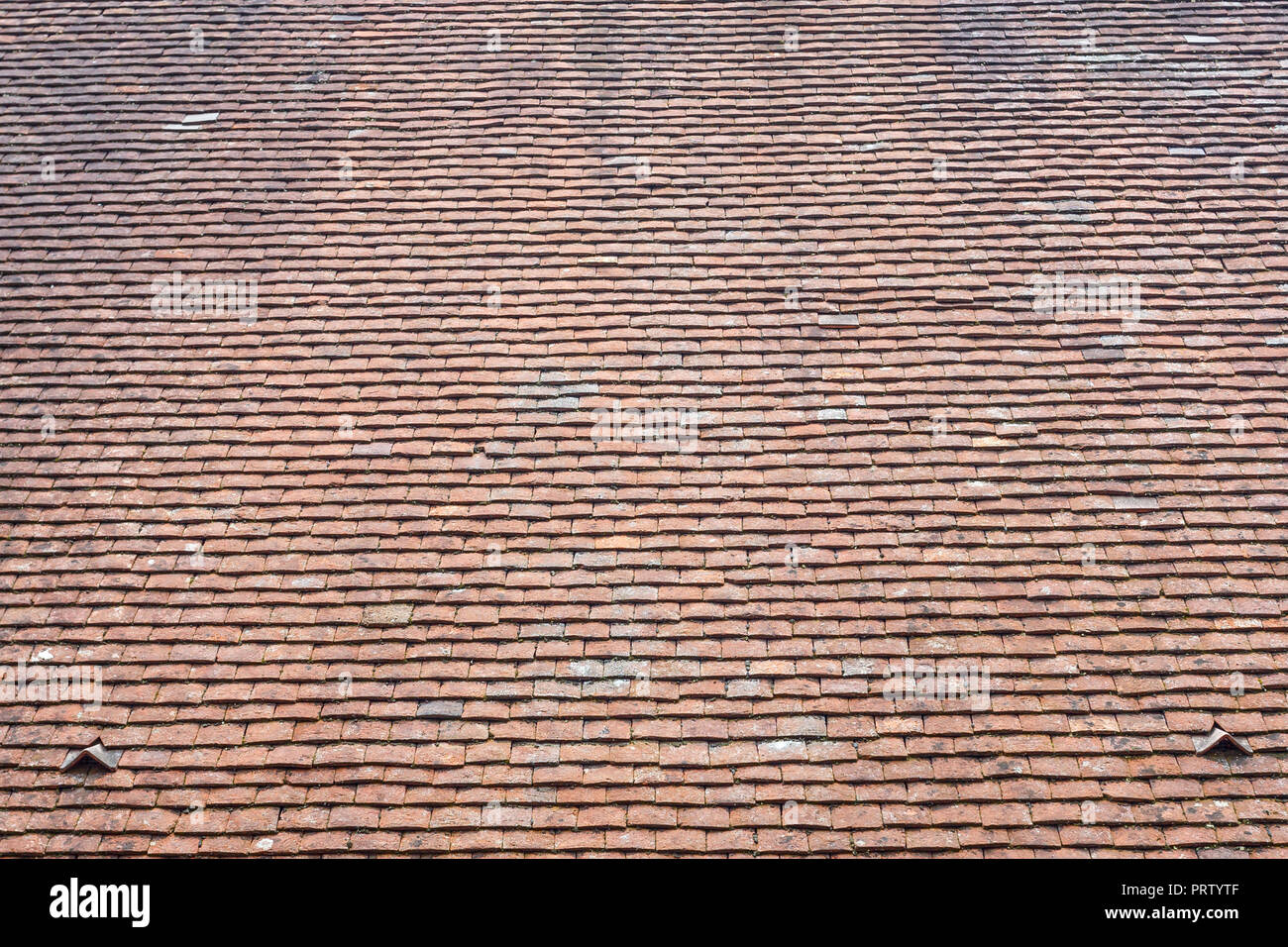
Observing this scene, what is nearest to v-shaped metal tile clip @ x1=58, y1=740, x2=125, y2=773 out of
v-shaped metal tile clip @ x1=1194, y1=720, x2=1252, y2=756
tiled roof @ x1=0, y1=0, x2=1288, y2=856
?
tiled roof @ x1=0, y1=0, x2=1288, y2=856

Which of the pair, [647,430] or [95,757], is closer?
[95,757]

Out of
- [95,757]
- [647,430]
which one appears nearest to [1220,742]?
[647,430]

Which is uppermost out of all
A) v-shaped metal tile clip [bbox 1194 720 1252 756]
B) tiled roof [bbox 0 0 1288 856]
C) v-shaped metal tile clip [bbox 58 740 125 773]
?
tiled roof [bbox 0 0 1288 856]

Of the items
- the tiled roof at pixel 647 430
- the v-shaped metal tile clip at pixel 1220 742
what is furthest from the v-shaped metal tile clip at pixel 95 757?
the v-shaped metal tile clip at pixel 1220 742

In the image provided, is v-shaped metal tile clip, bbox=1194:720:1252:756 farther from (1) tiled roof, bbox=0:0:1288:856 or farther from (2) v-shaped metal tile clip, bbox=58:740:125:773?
(2) v-shaped metal tile clip, bbox=58:740:125:773

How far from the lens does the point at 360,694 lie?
196 inches

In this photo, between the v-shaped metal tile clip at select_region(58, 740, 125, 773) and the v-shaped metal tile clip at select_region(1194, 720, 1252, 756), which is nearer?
the v-shaped metal tile clip at select_region(1194, 720, 1252, 756)

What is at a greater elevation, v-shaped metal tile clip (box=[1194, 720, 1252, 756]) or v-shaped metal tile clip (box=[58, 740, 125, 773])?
v-shaped metal tile clip (box=[1194, 720, 1252, 756])

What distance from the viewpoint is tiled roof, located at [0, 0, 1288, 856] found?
474cm

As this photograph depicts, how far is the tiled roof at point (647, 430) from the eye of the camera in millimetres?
4742

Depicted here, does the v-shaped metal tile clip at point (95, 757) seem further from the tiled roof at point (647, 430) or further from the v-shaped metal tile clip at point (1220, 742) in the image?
the v-shaped metal tile clip at point (1220, 742)

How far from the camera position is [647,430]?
5.88m

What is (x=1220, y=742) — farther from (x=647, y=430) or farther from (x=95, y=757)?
(x=95, y=757)

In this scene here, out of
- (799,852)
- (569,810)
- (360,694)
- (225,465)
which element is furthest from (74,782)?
(799,852)
